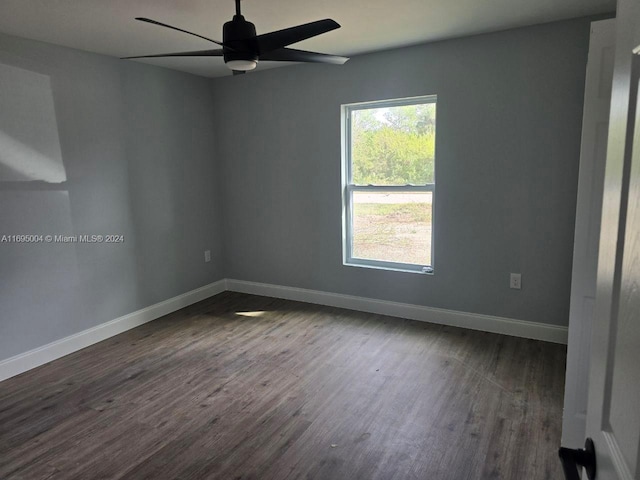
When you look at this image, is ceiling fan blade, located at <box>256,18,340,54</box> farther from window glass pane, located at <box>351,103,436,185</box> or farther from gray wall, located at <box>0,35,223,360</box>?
gray wall, located at <box>0,35,223,360</box>

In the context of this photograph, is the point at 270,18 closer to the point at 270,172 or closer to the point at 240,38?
the point at 240,38

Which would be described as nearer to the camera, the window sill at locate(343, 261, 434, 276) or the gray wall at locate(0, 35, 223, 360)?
the gray wall at locate(0, 35, 223, 360)

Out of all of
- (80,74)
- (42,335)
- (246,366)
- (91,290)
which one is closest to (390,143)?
(246,366)

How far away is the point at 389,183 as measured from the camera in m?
3.97

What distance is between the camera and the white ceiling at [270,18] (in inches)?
99.8

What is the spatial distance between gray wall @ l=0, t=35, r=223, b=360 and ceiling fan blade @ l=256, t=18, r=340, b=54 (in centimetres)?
206

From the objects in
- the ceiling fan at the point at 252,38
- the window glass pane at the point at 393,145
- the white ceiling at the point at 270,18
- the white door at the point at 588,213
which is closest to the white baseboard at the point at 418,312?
the window glass pane at the point at 393,145

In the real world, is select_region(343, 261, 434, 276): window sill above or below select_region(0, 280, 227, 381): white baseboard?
above

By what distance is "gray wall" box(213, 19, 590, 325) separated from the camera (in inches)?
124

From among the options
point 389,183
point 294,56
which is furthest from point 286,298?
point 294,56

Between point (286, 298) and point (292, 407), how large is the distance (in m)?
2.11

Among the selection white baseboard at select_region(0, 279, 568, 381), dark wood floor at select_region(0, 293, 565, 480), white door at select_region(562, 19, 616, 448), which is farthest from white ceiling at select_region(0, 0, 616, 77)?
dark wood floor at select_region(0, 293, 565, 480)

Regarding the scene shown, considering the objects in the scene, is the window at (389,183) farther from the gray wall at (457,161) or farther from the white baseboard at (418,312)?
the white baseboard at (418,312)

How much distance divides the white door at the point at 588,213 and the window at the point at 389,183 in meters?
2.00
